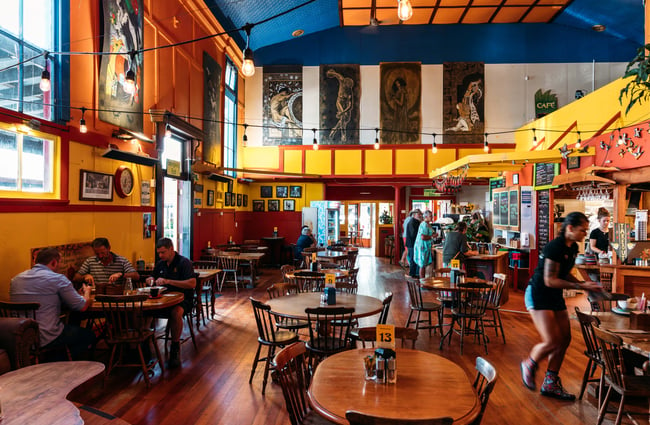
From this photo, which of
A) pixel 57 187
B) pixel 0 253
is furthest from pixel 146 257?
pixel 0 253

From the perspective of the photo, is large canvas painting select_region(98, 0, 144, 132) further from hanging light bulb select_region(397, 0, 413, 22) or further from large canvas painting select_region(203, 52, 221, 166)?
hanging light bulb select_region(397, 0, 413, 22)

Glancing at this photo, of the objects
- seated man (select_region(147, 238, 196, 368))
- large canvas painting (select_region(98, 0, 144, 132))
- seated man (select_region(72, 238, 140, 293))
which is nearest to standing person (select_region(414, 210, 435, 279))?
seated man (select_region(147, 238, 196, 368))

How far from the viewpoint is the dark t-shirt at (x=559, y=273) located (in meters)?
3.49

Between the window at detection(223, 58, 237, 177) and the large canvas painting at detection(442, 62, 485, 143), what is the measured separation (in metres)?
6.27

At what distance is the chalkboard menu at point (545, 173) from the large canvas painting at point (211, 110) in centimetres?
718

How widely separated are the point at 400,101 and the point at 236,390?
35.2 ft

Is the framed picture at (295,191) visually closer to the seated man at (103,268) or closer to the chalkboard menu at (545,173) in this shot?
the chalkboard menu at (545,173)

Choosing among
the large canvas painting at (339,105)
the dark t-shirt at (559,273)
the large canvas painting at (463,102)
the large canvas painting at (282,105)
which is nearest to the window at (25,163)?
the dark t-shirt at (559,273)

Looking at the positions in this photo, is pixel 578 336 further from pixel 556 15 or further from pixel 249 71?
pixel 556 15

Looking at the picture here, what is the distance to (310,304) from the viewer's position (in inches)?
161

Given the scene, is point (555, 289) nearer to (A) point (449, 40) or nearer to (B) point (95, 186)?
(B) point (95, 186)

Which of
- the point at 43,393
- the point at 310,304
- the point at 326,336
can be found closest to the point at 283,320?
the point at 310,304

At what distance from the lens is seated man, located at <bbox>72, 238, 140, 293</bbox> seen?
4.86 meters

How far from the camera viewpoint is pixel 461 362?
465 cm
